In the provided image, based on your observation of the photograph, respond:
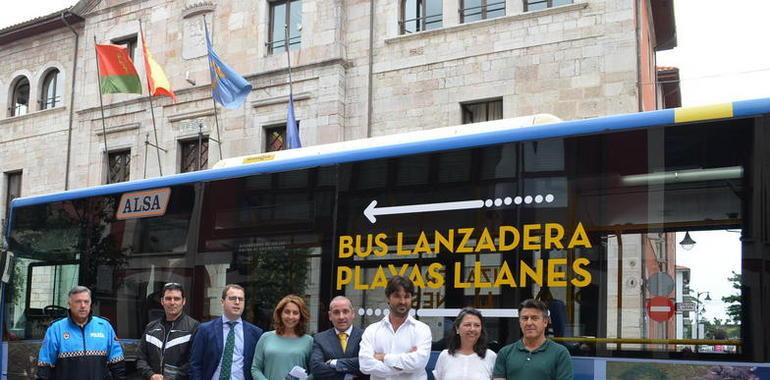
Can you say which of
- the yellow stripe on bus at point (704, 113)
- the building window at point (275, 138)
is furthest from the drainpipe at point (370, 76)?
the yellow stripe on bus at point (704, 113)

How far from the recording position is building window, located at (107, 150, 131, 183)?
22656mm

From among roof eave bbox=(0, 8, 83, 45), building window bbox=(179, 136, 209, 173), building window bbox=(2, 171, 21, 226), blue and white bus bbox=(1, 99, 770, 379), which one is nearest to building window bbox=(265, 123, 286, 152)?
building window bbox=(179, 136, 209, 173)

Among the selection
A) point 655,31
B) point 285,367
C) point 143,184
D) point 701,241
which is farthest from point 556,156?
point 655,31

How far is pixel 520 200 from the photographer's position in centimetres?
616

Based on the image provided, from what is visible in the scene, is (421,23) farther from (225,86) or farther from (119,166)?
(119,166)

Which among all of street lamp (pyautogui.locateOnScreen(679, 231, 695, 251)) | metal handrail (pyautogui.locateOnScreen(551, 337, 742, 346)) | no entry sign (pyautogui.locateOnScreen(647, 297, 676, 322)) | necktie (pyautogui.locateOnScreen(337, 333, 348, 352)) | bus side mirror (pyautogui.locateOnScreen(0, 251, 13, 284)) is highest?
street lamp (pyautogui.locateOnScreen(679, 231, 695, 251))

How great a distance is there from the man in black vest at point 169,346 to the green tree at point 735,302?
12.9 ft

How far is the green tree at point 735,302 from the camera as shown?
514 centimetres

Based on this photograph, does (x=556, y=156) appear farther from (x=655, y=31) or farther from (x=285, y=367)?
(x=655, y=31)

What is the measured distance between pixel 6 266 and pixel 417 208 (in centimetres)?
635

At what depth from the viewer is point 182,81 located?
21.7m

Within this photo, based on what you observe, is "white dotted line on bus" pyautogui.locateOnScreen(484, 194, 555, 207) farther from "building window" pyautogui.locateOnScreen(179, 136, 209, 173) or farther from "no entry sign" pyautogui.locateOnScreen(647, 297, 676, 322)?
"building window" pyautogui.locateOnScreen(179, 136, 209, 173)

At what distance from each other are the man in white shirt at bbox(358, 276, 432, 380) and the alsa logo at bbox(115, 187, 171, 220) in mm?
3828

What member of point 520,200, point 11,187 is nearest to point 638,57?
point 520,200
